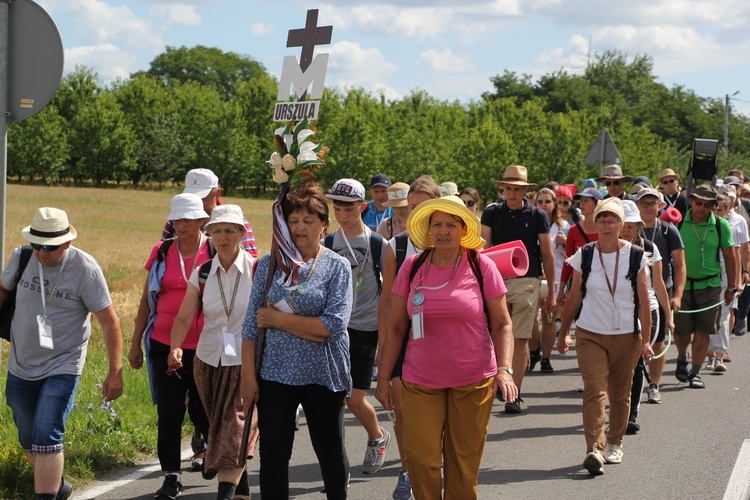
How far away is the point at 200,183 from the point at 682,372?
6.08m

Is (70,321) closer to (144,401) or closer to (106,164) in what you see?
(144,401)

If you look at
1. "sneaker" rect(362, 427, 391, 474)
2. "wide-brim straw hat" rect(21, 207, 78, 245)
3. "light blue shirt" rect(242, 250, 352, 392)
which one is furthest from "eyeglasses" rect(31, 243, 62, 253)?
"sneaker" rect(362, 427, 391, 474)

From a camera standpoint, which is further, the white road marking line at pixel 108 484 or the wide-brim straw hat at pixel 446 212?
the white road marking line at pixel 108 484

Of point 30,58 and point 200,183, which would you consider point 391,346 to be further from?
point 30,58

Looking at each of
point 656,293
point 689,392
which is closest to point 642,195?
point 656,293

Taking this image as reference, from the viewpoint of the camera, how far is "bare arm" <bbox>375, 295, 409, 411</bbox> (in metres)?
5.38

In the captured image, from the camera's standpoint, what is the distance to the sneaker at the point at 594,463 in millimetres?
6945

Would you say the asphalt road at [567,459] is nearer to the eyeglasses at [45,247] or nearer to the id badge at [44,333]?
the id badge at [44,333]

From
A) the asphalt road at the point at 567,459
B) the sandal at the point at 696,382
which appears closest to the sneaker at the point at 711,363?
the sandal at the point at 696,382

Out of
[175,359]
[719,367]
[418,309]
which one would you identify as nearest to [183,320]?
[175,359]

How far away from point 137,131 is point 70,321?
8144 centimetres

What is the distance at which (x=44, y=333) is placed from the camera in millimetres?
5539

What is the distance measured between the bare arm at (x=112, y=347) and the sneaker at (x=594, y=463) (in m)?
3.18

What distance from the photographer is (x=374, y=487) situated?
659cm
